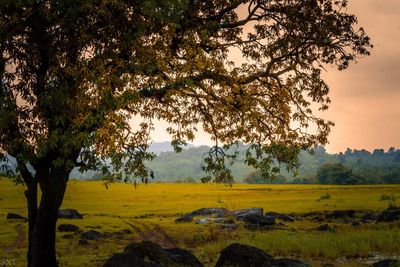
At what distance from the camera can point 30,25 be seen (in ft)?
59.1

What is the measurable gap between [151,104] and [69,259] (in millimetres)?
9931

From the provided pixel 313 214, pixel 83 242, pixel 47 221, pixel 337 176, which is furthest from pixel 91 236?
pixel 337 176

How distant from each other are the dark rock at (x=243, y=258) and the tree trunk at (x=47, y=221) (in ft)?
25.1

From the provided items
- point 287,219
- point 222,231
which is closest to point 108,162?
point 222,231

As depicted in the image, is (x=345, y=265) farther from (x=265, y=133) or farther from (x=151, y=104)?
(x=151, y=104)

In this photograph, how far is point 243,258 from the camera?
1962 centimetres

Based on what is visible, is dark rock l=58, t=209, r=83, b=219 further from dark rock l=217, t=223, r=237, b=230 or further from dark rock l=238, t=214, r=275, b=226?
dark rock l=238, t=214, r=275, b=226

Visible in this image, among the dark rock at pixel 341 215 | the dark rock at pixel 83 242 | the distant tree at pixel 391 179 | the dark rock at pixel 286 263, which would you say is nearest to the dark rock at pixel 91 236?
the dark rock at pixel 83 242

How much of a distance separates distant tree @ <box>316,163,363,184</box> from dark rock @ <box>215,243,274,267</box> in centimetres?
14926

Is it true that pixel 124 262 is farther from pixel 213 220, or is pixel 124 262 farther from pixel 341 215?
pixel 341 215

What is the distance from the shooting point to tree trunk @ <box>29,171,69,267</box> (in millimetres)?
21797

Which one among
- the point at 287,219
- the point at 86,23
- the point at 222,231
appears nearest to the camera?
the point at 86,23

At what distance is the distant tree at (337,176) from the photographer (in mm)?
162000

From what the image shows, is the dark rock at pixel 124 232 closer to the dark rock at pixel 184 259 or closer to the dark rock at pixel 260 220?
the dark rock at pixel 260 220
